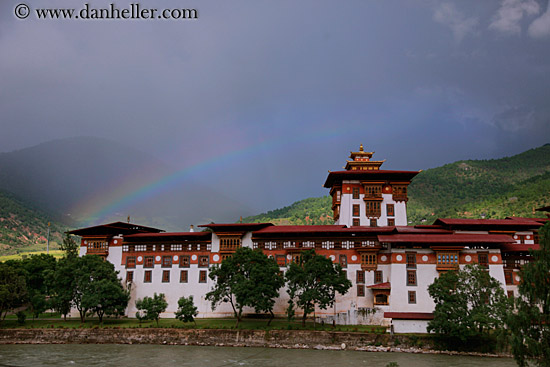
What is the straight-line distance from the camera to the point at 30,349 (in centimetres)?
4278

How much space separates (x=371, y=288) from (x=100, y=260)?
30.0 m

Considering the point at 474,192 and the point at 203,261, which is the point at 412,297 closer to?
the point at 203,261

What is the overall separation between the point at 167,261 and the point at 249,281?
14.4m

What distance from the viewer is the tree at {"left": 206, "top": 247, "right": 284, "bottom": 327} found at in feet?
146

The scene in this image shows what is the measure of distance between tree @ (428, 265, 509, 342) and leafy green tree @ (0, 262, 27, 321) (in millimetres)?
41332

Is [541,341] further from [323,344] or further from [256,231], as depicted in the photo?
[256,231]

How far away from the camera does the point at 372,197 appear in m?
59.9

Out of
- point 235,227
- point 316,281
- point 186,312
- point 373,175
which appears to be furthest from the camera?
point 373,175

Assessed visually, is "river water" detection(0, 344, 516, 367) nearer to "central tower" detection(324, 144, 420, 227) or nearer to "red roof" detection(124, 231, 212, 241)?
"red roof" detection(124, 231, 212, 241)

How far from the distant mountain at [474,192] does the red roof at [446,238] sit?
41.2m

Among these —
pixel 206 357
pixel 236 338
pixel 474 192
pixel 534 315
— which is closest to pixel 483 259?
pixel 236 338

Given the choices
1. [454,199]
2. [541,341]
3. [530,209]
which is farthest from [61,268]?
[454,199]

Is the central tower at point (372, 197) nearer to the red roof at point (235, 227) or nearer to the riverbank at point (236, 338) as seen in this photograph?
the red roof at point (235, 227)

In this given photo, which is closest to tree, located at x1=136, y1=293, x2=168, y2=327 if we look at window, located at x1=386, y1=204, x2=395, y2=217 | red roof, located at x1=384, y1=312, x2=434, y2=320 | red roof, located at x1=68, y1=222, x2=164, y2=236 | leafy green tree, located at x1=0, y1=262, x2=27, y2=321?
red roof, located at x1=68, y1=222, x2=164, y2=236
